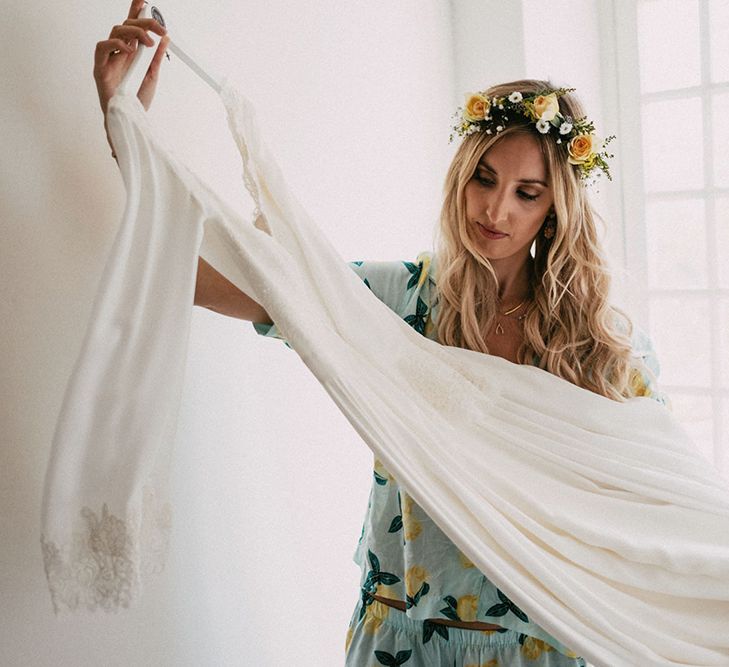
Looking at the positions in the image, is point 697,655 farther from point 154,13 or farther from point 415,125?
point 415,125

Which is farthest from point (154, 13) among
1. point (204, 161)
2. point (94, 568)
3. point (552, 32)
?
point (552, 32)

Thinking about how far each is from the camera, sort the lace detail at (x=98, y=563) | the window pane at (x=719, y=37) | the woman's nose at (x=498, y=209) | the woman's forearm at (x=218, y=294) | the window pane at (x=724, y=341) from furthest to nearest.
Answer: the window pane at (x=724, y=341), the window pane at (x=719, y=37), the woman's nose at (x=498, y=209), the woman's forearm at (x=218, y=294), the lace detail at (x=98, y=563)

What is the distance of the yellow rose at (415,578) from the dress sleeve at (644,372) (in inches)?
21.5

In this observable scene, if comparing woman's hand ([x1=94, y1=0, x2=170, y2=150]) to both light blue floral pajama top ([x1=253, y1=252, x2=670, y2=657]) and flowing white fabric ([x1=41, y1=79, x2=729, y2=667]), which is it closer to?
flowing white fabric ([x1=41, y1=79, x2=729, y2=667])

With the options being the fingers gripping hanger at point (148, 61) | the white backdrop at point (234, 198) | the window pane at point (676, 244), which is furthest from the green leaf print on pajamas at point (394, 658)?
the window pane at point (676, 244)

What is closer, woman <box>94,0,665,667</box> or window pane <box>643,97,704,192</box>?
woman <box>94,0,665,667</box>

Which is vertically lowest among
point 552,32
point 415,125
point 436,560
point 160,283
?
point 436,560

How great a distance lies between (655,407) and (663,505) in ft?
0.74

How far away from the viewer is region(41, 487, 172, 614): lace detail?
0.89m

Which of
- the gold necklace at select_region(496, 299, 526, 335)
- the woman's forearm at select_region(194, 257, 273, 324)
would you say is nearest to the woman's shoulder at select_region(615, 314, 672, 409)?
the gold necklace at select_region(496, 299, 526, 335)

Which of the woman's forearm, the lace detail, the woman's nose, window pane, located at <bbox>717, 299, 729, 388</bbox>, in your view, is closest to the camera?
the lace detail

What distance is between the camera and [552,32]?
2.52 m

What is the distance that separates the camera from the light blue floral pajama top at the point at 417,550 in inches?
55.2

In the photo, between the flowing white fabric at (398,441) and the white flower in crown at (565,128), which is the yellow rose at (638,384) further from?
the white flower in crown at (565,128)
